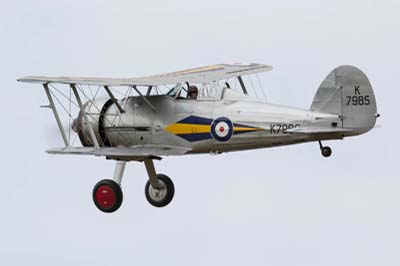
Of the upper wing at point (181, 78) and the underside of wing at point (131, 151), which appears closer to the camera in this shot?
the underside of wing at point (131, 151)

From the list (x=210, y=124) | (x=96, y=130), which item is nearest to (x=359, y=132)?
(x=210, y=124)

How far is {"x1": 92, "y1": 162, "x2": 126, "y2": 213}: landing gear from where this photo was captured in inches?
1337

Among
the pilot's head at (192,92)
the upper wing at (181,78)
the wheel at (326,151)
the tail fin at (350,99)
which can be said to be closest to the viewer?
the tail fin at (350,99)

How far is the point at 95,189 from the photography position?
34062 mm

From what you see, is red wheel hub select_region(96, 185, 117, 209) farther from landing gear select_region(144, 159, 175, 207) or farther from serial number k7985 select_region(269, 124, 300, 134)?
serial number k7985 select_region(269, 124, 300, 134)

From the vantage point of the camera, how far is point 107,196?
111 feet

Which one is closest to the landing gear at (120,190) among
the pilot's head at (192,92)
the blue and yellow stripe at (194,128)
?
the blue and yellow stripe at (194,128)

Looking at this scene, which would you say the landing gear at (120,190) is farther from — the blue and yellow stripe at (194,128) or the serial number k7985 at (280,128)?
the serial number k7985 at (280,128)

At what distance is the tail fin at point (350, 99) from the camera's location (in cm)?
3269

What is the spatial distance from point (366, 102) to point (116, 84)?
445 cm

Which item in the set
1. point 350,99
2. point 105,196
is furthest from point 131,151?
point 350,99

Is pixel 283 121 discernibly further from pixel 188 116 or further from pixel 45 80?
pixel 45 80

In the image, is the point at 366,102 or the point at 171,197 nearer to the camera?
the point at 366,102

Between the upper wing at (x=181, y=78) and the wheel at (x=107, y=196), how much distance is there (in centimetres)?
186
